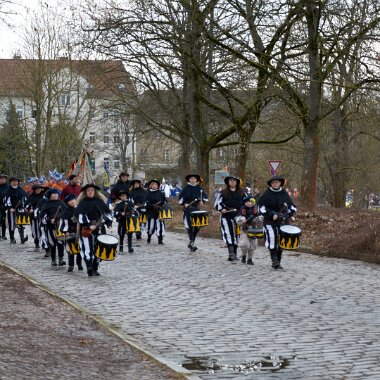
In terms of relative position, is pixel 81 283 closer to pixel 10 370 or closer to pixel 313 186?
pixel 10 370

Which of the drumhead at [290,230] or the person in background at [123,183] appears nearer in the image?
the drumhead at [290,230]

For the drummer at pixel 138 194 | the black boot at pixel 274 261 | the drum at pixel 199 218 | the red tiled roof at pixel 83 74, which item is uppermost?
the red tiled roof at pixel 83 74

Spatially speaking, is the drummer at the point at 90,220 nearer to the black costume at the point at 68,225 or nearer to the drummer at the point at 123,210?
the black costume at the point at 68,225

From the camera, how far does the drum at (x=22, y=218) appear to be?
2465 cm

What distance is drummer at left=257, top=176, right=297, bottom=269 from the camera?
18.0 m

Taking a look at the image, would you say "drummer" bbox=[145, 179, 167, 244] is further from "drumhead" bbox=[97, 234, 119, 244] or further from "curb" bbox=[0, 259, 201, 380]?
"curb" bbox=[0, 259, 201, 380]

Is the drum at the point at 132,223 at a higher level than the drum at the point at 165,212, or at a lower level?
lower

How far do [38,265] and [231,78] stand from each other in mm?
20149

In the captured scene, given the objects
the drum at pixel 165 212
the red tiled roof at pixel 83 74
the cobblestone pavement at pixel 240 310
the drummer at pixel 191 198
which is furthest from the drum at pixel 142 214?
the red tiled roof at pixel 83 74

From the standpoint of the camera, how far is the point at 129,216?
22578mm

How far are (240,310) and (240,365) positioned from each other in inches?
142

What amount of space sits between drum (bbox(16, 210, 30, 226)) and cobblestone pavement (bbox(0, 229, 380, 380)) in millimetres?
3638

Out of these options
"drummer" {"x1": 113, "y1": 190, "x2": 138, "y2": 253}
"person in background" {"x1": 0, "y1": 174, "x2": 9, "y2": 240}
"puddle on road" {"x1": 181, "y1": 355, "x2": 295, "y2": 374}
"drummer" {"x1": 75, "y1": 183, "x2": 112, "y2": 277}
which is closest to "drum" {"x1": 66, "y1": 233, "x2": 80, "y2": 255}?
"drummer" {"x1": 75, "y1": 183, "x2": 112, "y2": 277}

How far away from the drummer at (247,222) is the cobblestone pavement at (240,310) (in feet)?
1.26
